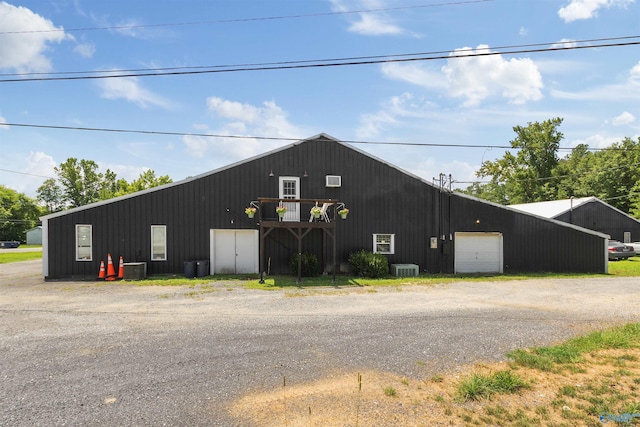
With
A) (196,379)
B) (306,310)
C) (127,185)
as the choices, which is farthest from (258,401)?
(127,185)

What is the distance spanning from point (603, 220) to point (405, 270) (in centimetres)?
2597

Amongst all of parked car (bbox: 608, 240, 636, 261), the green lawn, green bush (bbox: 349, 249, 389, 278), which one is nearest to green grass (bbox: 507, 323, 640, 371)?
the green lawn

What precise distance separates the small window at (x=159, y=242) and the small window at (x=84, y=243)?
2507mm

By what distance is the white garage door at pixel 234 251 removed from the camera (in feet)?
54.0

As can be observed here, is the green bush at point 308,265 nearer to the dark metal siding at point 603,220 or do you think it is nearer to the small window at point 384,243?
the small window at point 384,243

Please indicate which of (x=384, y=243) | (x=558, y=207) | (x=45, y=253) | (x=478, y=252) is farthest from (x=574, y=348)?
(x=558, y=207)

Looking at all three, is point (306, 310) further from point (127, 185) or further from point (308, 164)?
point (127, 185)

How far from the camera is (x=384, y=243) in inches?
693

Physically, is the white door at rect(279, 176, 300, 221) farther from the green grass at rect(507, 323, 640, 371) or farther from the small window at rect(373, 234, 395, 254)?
the green grass at rect(507, 323, 640, 371)

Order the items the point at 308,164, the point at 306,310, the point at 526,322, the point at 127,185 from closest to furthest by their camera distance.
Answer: the point at 526,322
the point at 306,310
the point at 308,164
the point at 127,185

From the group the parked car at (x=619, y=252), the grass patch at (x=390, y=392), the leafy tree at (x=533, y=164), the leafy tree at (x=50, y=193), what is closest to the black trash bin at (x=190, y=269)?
Answer: the grass patch at (x=390, y=392)

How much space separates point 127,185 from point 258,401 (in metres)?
53.5

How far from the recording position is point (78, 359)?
5.48m

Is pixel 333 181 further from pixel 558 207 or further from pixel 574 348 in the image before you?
pixel 558 207
